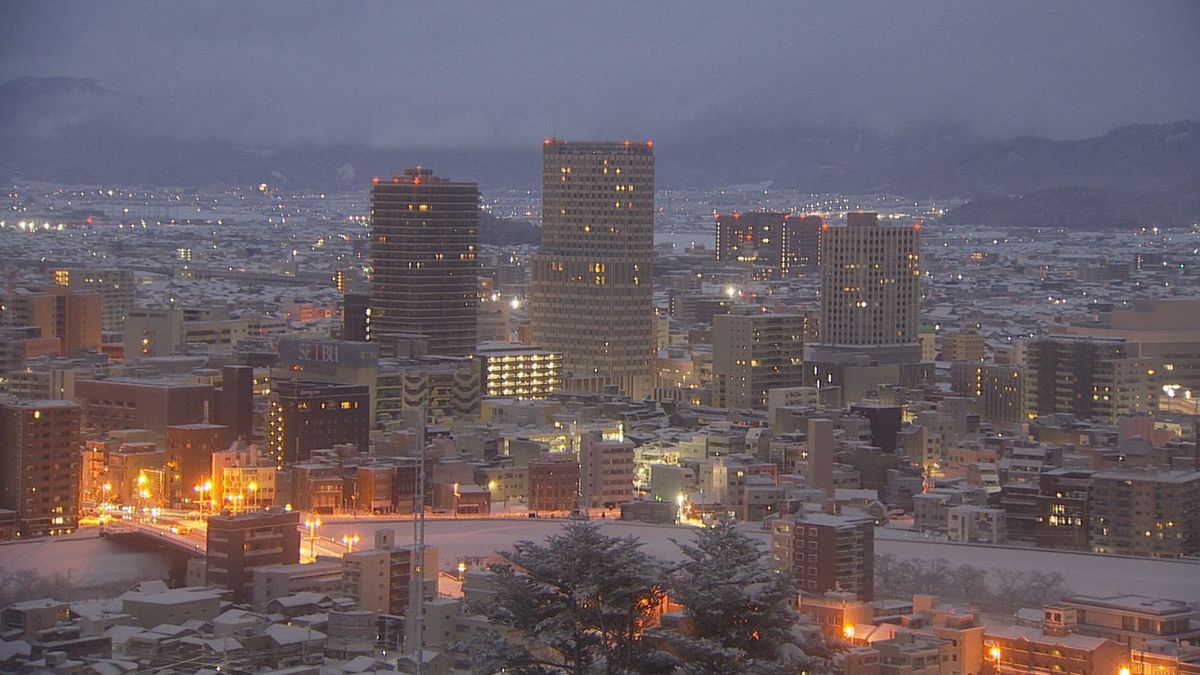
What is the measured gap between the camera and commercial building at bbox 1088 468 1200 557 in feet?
65.1

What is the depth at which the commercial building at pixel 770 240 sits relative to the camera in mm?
55312

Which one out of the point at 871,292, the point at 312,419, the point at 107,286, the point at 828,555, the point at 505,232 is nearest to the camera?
the point at 828,555

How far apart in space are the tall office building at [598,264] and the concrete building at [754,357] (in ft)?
7.34

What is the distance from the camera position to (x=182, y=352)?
34.6 m

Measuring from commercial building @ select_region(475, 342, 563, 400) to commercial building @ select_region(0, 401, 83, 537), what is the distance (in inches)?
408

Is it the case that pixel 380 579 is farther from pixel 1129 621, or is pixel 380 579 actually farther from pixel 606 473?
pixel 606 473

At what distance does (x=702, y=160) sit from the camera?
51844 mm

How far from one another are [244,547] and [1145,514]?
24.6 feet

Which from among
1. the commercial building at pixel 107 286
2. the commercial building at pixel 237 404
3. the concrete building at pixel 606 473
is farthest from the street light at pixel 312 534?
the commercial building at pixel 107 286

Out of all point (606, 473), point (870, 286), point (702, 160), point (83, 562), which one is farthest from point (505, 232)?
point (83, 562)

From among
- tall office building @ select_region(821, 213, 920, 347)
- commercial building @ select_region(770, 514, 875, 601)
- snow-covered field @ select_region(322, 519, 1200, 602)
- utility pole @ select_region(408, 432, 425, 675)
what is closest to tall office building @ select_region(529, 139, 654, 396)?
tall office building @ select_region(821, 213, 920, 347)

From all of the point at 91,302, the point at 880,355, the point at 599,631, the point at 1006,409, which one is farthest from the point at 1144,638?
the point at 91,302

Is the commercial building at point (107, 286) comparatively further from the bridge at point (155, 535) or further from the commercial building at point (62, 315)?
the bridge at point (155, 535)

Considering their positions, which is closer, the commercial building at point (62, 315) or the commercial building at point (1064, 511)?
the commercial building at point (1064, 511)
